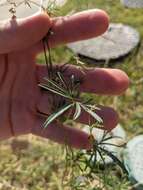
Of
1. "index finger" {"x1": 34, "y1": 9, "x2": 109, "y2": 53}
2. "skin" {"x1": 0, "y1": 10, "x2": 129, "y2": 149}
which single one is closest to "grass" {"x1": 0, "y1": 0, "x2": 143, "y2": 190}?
"skin" {"x1": 0, "y1": 10, "x2": 129, "y2": 149}

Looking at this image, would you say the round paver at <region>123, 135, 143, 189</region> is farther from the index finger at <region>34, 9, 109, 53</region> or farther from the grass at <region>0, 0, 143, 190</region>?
the index finger at <region>34, 9, 109, 53</region>

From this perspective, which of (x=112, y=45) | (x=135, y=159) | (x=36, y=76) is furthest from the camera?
(x=112, y=45)

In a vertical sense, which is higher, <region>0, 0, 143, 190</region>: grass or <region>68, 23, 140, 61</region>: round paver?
<region>68, 23, 140, 61</region>: round paver

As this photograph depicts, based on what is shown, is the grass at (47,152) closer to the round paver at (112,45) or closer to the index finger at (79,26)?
the round paver at (112,45)

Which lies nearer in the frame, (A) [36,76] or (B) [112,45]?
(A) [36,76]

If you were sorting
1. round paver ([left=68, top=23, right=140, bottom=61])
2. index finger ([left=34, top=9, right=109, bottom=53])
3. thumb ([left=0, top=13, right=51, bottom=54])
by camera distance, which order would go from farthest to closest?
round paver ([left=68, top=23, right=140, bottom=61])
index finger ([left=34, top=9, right=109, bottom=53])
thumb ([left=0, top=13, right=51, bottom=54])

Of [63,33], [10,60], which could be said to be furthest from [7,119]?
[63,33]

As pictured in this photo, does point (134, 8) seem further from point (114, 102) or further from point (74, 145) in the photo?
point (74, 145)

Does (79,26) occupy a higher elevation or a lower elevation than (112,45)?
lower

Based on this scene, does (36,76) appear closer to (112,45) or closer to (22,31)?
(22,31)

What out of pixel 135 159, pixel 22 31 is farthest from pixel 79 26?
pixel 135 159
